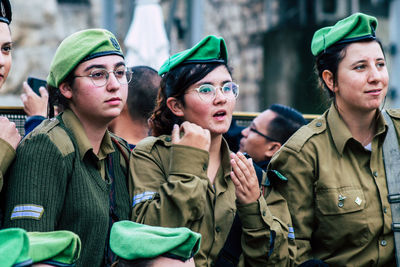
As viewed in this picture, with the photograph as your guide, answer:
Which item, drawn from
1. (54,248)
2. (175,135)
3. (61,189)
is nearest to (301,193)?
(175,135)

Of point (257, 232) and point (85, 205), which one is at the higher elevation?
point (85, 205)

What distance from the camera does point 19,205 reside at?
2867 mm

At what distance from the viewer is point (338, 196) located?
3.54m

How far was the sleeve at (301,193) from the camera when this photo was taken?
11.7ft

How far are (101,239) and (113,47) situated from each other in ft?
3.31

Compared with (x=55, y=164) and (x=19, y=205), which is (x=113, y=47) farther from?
(x=19, y=205)

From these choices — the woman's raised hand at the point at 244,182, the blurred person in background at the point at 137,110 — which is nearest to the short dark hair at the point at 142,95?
the blurred person in background at the point at 137,110

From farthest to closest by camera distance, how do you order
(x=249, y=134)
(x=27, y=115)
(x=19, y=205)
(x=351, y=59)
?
(x=249, y=134)
(x=27, y=115)
(x=351, y=59)
(x=19, y=205)

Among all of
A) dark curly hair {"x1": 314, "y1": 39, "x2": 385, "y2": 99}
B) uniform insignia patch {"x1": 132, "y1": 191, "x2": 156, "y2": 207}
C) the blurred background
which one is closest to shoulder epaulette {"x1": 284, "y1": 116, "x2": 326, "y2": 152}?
dark curly hair {"x1": 314, "y1": 39, "x2": 385, "y2": 99}

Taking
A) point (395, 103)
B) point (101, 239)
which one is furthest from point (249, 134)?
point (395, 103)

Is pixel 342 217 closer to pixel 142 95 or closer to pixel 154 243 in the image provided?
pixel 154 243

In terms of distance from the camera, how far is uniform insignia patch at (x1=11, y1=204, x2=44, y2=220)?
2846 millimetres

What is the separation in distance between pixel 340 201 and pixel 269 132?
1397 mm

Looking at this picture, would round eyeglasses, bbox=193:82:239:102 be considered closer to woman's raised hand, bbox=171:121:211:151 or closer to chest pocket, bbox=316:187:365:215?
woman's raised hand, bbox=171:121:211:151
